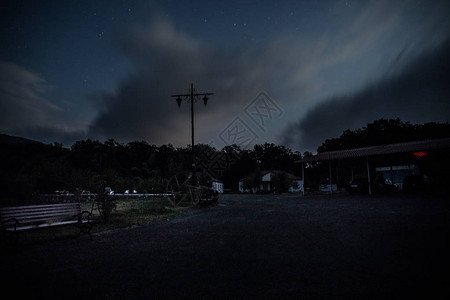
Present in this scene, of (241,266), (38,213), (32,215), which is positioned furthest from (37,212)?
(241,266)

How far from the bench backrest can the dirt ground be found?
2.58ft

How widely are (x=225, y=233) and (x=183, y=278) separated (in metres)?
3.62

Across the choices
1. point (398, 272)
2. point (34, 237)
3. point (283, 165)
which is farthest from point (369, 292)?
point (283, 165)

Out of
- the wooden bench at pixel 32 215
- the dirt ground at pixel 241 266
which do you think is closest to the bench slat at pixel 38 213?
the wooden bench at pixel 32 215

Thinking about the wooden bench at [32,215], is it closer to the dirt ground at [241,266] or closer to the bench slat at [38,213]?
the bench slat at [38,213]

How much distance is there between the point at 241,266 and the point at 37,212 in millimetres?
5706

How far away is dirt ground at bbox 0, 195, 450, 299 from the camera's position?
3.21 metres

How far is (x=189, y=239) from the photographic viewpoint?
21.5ft

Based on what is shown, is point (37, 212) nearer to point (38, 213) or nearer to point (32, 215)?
point (38, 213)

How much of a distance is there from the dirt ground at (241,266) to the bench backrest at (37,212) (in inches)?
30.9

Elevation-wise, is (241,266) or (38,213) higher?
(38,213)

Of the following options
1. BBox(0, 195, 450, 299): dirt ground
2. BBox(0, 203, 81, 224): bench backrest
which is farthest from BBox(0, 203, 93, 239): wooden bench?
BBox(0, 195, 450, 299): dirt ground

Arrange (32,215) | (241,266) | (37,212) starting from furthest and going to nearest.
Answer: (37,212), (32,215), (241,266)

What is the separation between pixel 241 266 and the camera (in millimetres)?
4219
